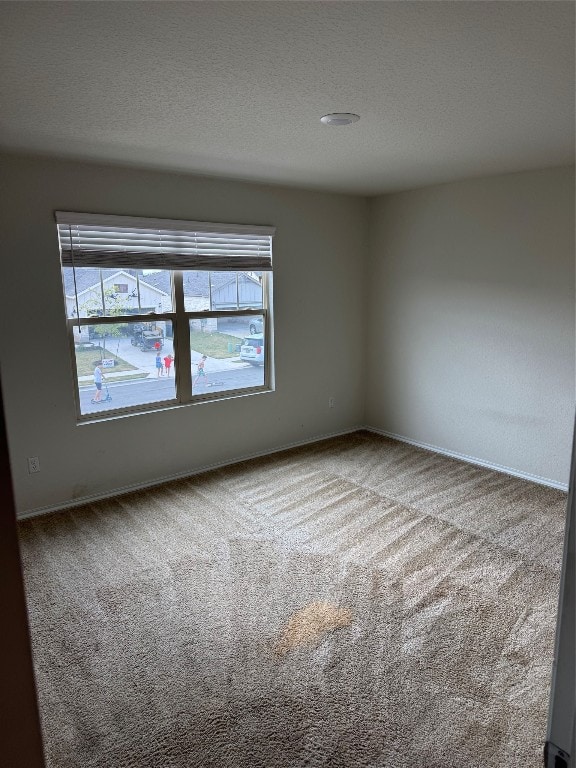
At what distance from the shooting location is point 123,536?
3.21 meters

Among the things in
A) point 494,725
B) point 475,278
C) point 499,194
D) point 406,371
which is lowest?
point 494,725

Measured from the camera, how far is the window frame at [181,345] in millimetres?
3602

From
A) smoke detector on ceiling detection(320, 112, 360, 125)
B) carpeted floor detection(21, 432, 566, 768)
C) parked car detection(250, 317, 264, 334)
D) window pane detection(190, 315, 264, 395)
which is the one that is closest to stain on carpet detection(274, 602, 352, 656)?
carpeted floor detection(21, 432, 566, 768)

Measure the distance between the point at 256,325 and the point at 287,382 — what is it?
613 millimetres

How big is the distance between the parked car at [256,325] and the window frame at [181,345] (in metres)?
0.03

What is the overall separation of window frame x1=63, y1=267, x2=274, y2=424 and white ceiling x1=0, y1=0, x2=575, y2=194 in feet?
3.51

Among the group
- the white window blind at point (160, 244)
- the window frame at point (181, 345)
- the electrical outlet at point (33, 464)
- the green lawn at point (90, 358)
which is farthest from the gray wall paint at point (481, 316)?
the electrical outlet at point (33, 464)

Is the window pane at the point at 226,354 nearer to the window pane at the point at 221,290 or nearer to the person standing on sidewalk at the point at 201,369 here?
the person standing on sidewalk at the point at 201,369

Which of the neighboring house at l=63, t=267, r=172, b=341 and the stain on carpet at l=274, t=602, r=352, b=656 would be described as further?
the neighboring house at l=63, t=267, r=172, b=341

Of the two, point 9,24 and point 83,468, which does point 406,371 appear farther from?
point 9,24

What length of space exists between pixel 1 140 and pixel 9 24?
150 centimetres

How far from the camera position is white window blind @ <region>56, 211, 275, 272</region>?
11.1 feet

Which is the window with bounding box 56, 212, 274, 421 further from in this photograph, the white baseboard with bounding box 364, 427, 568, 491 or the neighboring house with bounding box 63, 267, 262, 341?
the white baseboard with bounding box 364, 427, 568, 491

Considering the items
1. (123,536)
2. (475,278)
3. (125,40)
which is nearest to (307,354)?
(475,278)
